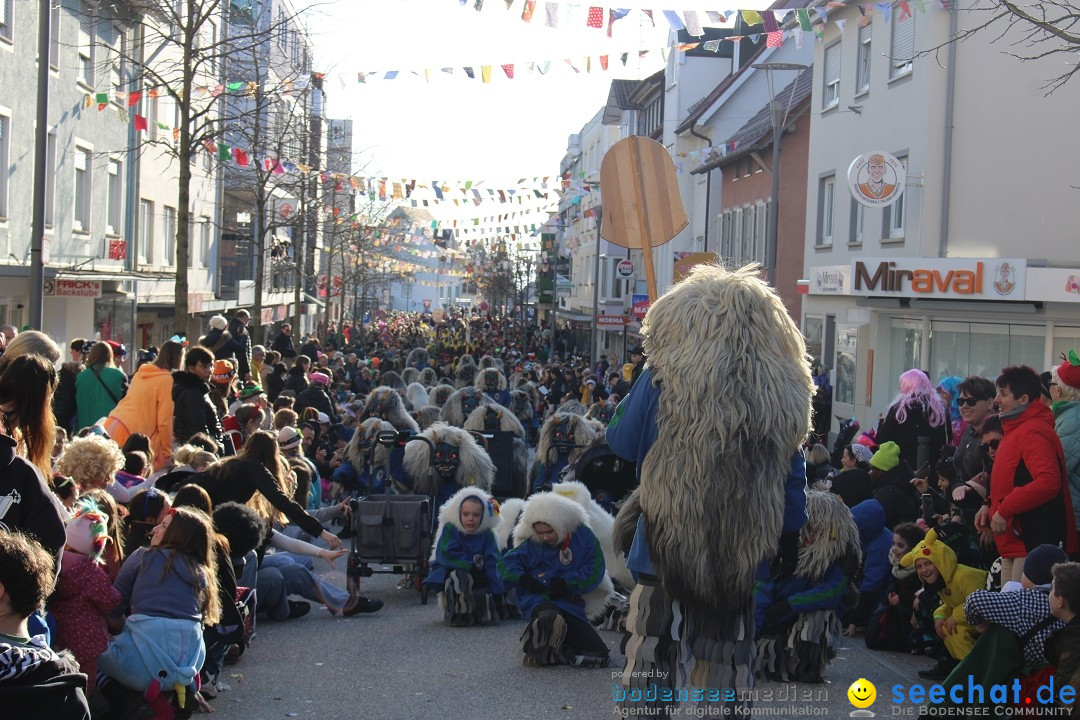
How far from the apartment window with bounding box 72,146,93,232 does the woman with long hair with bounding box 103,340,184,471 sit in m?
16.8

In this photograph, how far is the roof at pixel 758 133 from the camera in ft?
97.3

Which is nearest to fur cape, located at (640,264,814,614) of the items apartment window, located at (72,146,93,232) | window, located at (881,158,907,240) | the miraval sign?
the miraval sign

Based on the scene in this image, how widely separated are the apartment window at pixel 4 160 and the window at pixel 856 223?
15586mm

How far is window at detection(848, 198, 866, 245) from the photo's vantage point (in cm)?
2447

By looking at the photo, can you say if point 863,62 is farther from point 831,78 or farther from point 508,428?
point 508,428

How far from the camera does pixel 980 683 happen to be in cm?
553

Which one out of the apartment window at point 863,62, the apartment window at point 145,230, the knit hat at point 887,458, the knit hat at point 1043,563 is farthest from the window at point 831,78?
the knit hat at point 1043,563

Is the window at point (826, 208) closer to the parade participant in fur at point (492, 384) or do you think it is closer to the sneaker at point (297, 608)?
the parade participant in fur at point (492, 384)

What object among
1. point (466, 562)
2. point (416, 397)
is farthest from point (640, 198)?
point (416, 397)

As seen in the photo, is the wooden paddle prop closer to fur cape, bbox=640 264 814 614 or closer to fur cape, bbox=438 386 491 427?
fur cape, bbox=640 264 814 614

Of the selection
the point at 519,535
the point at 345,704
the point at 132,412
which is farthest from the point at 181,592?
the point at 132,412

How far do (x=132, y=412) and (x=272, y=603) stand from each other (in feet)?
6.01

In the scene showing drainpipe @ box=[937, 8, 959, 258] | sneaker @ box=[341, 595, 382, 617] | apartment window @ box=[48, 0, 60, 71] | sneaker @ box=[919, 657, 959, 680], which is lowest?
sneaker @ box=[341, 595, 382, 617]

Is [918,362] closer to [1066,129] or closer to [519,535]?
[1066,129]
